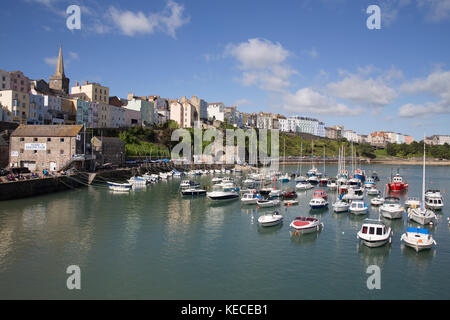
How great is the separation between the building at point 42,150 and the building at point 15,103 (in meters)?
20.8

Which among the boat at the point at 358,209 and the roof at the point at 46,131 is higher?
the roof at the point at 46,131

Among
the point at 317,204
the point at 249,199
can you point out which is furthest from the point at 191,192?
the point at 317,204

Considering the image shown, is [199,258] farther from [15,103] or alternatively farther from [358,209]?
[15,103]

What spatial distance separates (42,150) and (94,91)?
51806 millimetres

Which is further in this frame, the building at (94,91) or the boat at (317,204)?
the building at (94,91)

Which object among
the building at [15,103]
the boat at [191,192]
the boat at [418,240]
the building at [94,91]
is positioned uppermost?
the building at [94,91]

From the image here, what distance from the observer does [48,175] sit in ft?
182

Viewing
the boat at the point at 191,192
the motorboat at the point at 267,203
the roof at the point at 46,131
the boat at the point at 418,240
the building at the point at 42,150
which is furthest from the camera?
the roof at the point at 46,131

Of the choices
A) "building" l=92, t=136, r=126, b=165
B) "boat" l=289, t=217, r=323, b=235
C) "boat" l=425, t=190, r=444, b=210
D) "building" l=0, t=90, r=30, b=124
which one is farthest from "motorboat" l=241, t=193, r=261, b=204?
"building" l=0, t=90, r=30, b=124

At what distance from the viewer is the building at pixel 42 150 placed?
62.2m

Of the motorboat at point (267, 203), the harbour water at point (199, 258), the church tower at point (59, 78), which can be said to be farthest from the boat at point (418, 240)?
the church tower at point (59, 78)

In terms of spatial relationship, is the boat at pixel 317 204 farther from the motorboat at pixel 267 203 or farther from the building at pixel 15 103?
the building at pixel 15 103

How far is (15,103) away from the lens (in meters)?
79.1

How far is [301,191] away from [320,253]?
36.0 meters
